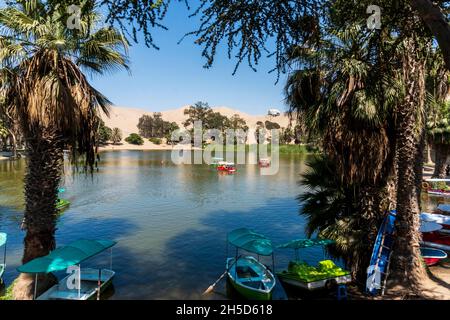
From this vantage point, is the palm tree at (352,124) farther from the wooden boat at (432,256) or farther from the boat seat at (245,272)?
the wooden boat at (432,256)

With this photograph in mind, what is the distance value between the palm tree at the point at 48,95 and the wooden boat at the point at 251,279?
7.52 meters

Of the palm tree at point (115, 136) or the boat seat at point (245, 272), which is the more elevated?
the palm tree at point (115, 136)

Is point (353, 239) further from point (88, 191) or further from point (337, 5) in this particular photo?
point (88, 191)

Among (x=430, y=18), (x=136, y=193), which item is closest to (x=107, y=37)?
(x=430, y=18)

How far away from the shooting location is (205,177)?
51438 millimetres

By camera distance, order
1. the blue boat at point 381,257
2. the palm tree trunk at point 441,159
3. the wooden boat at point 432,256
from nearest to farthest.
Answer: the blue boat at point 381,257 → the wooden boat at point 432,256 → the palm tree trunk at point 441,159

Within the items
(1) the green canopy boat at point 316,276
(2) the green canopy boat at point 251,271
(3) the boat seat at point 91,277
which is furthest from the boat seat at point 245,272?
(3) the boat seat at point 91,277

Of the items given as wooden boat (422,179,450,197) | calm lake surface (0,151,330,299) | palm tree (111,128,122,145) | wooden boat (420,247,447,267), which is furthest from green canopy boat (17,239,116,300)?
palm tree (111,128,122,145)

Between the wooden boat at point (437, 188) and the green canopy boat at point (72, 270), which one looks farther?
the wooden boat at point (437, 188)

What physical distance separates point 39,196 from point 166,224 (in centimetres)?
1391

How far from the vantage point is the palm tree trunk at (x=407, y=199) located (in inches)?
432

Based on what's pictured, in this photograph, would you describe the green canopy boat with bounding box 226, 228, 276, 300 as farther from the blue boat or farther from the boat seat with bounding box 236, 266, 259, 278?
the blue boat

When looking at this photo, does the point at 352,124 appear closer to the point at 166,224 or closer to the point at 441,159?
the point at 166,224

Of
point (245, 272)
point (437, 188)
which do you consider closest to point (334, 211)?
point (245, 272)
